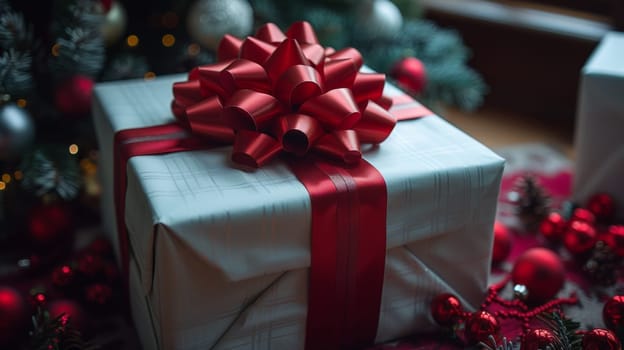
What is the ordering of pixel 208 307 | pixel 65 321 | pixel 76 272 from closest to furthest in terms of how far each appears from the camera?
pixel 208 307 → pixel 65 321 → pixel 76 272

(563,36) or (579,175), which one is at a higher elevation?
(563,36)

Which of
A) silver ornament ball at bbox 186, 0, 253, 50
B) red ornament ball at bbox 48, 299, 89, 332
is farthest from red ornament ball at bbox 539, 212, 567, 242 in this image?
red ornament ball at bbox 48, 299, 89, 332

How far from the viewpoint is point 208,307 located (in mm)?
832

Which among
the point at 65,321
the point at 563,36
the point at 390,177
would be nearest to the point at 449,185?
the point at 390,177

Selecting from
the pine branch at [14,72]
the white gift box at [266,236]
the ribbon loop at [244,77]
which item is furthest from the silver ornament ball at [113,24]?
the ribbon loop at [244,77]

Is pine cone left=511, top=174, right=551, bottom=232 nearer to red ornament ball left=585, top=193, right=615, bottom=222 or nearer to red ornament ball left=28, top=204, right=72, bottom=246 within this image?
red ornament ball left=585, top=193, right=615, bottom=222

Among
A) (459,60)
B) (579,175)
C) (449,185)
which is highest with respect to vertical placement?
(449,185)

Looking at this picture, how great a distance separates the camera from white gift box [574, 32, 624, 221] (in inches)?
49.5

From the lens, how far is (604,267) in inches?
45.6

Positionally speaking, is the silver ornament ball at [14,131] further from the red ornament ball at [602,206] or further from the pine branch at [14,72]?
the red ornament ball at [602,206]

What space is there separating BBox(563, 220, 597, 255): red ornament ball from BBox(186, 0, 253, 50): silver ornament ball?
2.48 feet

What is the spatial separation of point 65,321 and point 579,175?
1.02m

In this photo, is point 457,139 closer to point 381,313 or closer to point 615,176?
point 381,313

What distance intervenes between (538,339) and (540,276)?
0.22m
